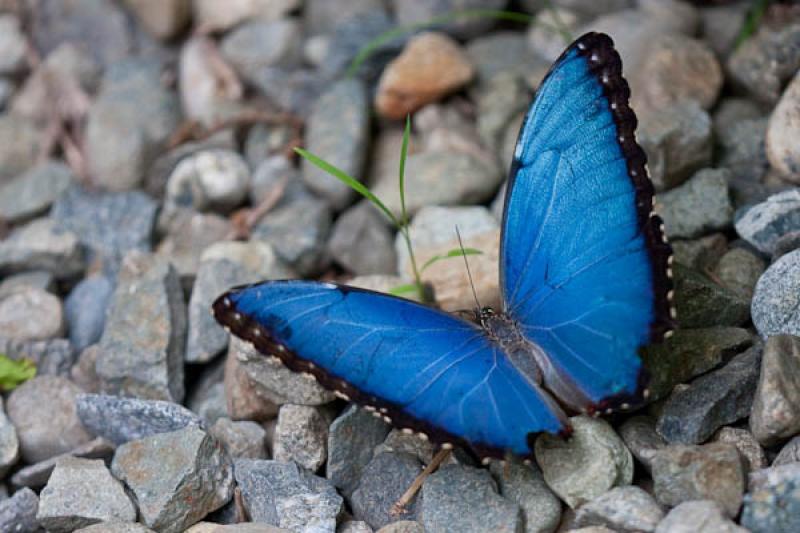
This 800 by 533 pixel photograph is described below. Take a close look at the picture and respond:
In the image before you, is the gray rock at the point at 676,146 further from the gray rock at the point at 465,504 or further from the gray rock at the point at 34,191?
the gray rock at the point at 34,191

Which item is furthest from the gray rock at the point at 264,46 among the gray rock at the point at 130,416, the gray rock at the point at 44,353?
the gray rock at the point at 130,416

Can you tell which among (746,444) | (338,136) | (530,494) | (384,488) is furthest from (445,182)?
(746,444)

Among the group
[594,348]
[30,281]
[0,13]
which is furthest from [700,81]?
[0,13]

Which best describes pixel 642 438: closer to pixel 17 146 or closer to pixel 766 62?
pixel 766 62

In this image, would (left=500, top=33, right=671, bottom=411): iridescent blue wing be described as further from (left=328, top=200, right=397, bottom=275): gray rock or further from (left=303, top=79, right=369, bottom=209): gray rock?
(left=303, top=79, right=369, bottom=209): gray rock

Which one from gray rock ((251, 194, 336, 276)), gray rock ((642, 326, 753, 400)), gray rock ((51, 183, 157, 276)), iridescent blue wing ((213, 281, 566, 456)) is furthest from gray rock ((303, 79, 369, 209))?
gray rock ((642, 326, 753, 400))
